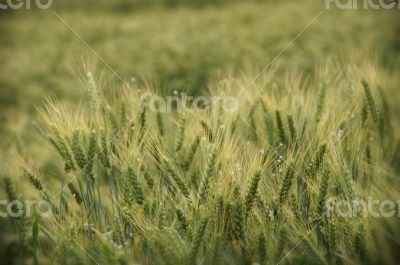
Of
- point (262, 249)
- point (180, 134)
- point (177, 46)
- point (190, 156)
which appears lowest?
point (177, 46)

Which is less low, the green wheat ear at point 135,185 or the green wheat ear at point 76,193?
the green wheat ear at point 135,185

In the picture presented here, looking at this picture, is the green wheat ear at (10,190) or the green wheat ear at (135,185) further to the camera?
the green wheat ear at (10,190)

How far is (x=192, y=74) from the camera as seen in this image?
18.0ft

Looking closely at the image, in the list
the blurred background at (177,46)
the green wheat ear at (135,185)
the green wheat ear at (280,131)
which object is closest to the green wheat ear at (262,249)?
the green wheat ear at (135,185)

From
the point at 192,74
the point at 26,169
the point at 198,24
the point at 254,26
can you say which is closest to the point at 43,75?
the point at 192,74

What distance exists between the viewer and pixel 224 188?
1632mm

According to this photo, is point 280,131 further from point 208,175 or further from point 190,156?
point 208,175

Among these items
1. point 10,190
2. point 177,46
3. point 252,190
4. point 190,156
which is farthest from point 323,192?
point 177,46

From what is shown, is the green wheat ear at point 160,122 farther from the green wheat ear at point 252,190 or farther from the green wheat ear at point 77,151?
the green wheat ear at point 252,190

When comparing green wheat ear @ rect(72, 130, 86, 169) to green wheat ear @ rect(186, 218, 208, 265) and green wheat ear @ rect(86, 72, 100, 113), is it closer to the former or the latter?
green wheat ear @ rect(86, 72, 100, 113)

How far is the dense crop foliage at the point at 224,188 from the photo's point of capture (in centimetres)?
156

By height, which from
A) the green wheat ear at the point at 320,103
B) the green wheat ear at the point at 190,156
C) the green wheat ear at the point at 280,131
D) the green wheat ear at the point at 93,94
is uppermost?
the green wheat ear at the point at 93,94

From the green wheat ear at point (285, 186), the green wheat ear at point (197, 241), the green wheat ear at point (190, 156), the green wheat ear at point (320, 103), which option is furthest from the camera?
the green wheat ear at point (320, 103)

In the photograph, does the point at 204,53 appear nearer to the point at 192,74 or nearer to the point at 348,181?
the point at 192,74
